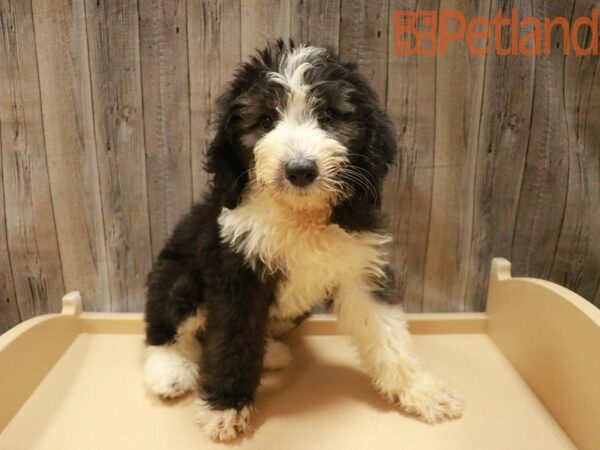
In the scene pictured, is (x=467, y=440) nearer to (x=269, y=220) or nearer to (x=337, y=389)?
(x=337, y=389)

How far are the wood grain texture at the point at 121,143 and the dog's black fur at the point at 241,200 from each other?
44 cm

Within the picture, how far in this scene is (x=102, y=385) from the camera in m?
1.70

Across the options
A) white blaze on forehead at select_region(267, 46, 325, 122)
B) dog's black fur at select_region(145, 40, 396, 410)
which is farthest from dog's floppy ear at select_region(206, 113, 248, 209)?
white blaze on forehead at select_region(267, 46, 325, 122)

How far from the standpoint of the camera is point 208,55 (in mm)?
1742

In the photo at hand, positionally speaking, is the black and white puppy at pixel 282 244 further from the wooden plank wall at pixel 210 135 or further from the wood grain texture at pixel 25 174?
the wood grain texture at pixel 25 174

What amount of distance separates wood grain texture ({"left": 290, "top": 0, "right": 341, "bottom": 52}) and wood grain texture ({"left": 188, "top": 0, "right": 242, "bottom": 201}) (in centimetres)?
19

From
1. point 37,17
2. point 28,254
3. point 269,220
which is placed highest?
point 37,17

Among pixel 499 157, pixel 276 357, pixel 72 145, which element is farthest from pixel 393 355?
pixel 72 145

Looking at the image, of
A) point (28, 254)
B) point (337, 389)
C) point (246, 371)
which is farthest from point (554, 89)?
point (28, 254)

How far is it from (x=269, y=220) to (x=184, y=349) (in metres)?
0.60

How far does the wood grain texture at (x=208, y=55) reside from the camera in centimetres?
170

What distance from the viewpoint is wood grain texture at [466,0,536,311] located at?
1748 mm

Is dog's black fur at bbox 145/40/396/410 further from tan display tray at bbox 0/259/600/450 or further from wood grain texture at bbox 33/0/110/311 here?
wood grain texture at bbox 33/0/110/311

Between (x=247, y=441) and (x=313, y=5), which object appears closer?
(x=247, y=441)
